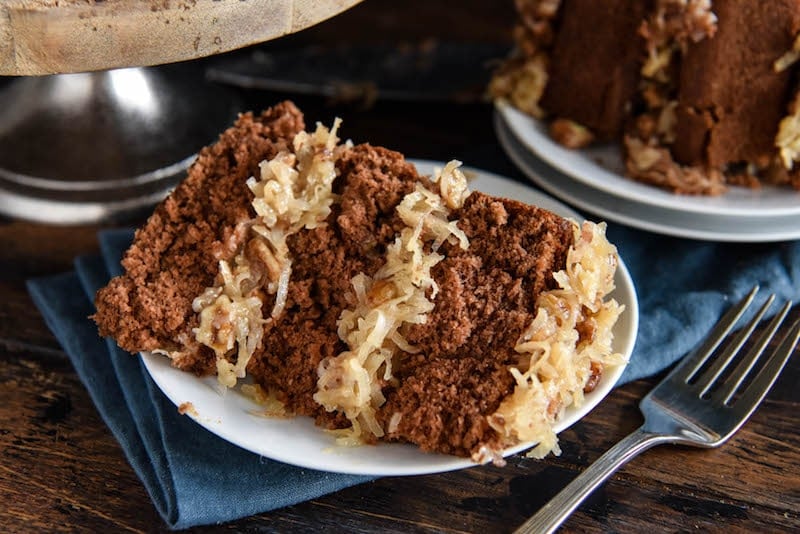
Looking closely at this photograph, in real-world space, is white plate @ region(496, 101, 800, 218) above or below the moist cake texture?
below

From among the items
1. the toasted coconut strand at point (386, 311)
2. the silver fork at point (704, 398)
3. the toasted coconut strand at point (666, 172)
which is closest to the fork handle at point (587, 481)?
the silver fork at point (704, 398)

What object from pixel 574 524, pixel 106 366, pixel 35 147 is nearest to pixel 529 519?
pixel 574 524

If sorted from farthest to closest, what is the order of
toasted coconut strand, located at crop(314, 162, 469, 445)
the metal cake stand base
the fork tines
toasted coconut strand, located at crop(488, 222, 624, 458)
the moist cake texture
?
the metal cake stand base → the moist cake texture → the fork tines → toasted coconut strand, located at crop(314, 162, 469, 445) → toasted coconut strand, located at crop(488, 222, 624, 458)

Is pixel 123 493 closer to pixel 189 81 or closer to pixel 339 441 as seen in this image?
pixel 339 441

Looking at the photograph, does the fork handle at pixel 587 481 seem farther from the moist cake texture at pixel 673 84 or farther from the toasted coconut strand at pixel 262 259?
the moist cake texture at pixel 673 84

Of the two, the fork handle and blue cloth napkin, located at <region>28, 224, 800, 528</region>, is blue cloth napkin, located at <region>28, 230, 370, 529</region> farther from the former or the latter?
the fork handle

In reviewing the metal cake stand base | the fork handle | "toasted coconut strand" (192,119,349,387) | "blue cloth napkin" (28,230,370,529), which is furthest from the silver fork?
the metal cake stand base

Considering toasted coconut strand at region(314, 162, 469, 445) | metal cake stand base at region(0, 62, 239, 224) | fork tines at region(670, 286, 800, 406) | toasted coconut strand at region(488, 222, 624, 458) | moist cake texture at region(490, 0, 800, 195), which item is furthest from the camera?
metal cake stand base at region(0, 62, 239, 224)
